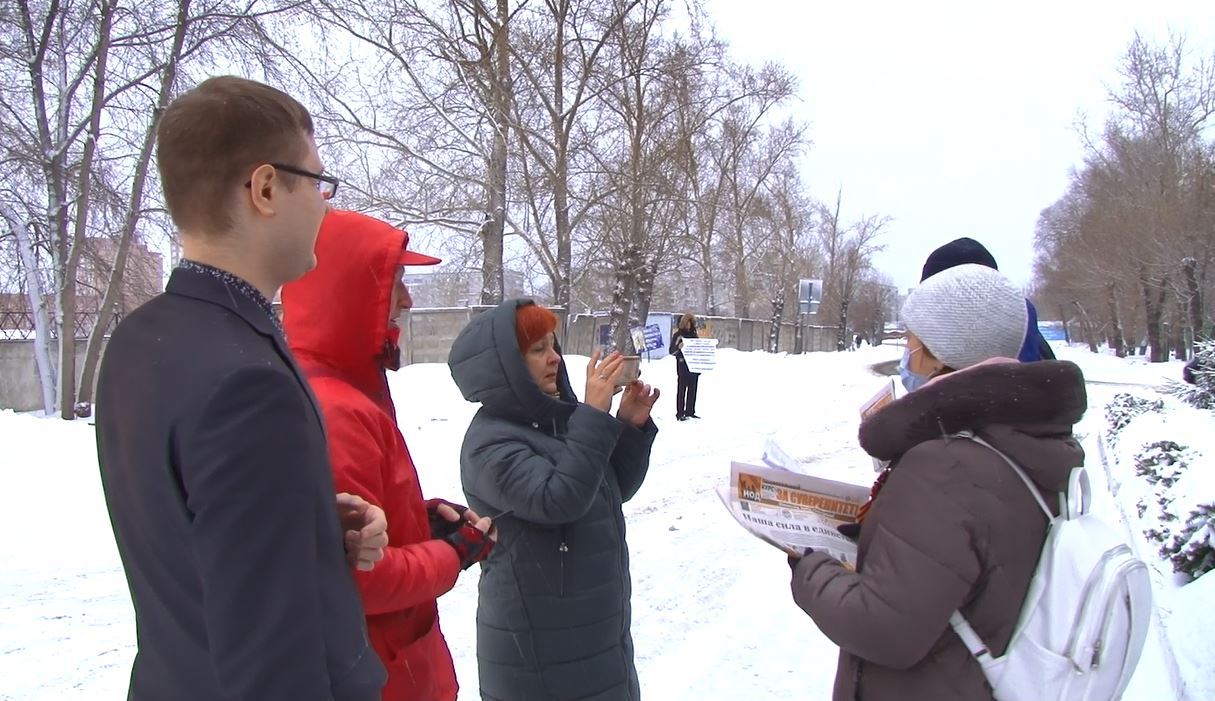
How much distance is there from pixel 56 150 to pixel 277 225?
15046 mm

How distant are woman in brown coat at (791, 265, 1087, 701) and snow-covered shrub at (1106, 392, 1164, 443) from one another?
8301mm

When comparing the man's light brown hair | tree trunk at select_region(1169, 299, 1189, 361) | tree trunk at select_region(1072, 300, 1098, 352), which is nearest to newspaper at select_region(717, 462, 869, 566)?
the man's light brown hair

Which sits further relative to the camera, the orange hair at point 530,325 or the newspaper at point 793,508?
the orange hair at point 530,325

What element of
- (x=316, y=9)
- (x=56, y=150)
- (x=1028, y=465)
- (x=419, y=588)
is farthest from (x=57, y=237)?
(x=1028, y=465)

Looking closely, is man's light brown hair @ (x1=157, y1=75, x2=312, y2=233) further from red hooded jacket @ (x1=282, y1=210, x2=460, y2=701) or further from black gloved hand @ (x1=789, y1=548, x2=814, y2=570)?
black gloved hand @ (x1=789, y1=548, x2=814, y2=570)

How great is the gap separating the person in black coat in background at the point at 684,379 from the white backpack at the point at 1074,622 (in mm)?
12237

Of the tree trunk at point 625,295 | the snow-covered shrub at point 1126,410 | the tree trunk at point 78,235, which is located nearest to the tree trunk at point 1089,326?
the tree trunk at point 625,295

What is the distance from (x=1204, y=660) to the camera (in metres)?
3.37

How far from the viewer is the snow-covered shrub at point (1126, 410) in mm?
8750

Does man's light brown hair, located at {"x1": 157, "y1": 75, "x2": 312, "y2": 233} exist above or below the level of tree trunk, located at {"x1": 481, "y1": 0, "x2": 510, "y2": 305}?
below

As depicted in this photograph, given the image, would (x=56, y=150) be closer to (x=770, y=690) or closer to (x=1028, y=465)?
(x=770, y=690)

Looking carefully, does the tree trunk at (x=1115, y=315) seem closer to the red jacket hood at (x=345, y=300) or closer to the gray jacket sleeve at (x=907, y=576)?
the gray jacket sleeve at (x=907, y=576)

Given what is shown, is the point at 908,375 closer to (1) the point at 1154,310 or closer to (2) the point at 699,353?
(2) the point at 699,353

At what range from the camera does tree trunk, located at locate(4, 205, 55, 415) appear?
13.9 meters
